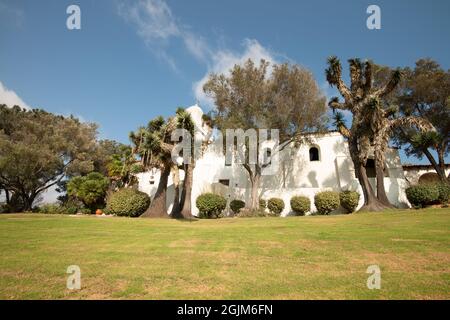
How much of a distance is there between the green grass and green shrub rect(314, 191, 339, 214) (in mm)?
12165

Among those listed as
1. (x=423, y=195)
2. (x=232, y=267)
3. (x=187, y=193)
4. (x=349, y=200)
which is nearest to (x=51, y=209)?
(x=187, y=193)

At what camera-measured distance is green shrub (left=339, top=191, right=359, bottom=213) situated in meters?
20.9

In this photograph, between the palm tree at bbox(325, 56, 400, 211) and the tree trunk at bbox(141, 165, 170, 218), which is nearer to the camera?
the palm tree at bbox(325, 56, 400, 211)

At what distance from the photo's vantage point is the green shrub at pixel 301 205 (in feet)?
72.0

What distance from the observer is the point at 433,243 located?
24.2ft

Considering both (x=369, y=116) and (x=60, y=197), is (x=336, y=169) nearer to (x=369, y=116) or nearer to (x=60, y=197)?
(x=369, y=116)

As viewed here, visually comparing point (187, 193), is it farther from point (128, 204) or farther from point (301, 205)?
point (301, 205)

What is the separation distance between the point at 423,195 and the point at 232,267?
20.2 metres

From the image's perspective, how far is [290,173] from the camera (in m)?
27.9

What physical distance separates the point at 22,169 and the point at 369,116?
3453 centimetres

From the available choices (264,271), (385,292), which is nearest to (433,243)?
(385,292)
